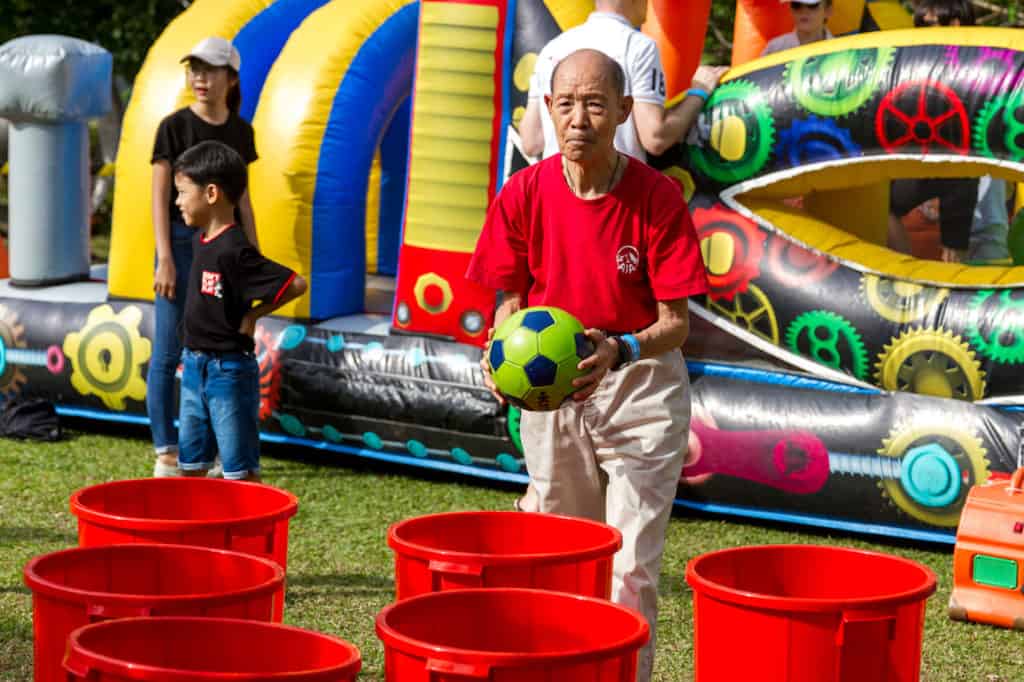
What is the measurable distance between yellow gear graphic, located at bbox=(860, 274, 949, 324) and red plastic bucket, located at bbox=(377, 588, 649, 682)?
11.3 feet

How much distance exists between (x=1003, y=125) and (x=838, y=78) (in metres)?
0.66

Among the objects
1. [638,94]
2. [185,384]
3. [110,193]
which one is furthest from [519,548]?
[110,193]

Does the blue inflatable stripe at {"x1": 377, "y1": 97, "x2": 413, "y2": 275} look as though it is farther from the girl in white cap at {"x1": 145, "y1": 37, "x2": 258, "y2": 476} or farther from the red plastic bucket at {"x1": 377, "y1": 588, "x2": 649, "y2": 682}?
the red plastic bucket at {"x1": 377, "y1": 588, "x2": 649, "y2": 682}

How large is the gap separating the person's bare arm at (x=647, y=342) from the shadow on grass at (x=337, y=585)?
1814 millimetres

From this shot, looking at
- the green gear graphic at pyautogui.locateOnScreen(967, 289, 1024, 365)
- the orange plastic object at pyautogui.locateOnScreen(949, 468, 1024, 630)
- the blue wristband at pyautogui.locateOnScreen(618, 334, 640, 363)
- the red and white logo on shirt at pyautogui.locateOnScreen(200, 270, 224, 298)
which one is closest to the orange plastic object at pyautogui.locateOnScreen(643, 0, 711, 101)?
the green gear graphic at pyautogui.locateOnScreen(967, 289, 1024, 365)

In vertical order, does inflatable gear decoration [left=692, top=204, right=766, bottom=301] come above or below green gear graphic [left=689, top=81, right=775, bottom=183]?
below

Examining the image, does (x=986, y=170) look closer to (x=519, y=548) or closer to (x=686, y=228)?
(x=686, y=228)

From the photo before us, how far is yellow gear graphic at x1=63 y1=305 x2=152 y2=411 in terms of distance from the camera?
7.84 m

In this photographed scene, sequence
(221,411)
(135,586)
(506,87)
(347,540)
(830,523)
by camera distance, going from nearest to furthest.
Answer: (135,586) < (221,411) < (347,540) < (830,523) < (506,87)

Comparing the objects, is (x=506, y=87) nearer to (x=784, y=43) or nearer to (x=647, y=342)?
(x=784, y=43)

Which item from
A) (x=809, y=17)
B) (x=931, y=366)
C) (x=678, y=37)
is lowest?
(x=931, y=366)

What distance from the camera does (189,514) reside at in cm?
433

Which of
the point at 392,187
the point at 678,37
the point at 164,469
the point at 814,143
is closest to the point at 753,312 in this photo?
the point at 814,143

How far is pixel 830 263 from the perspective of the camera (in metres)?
6.61
